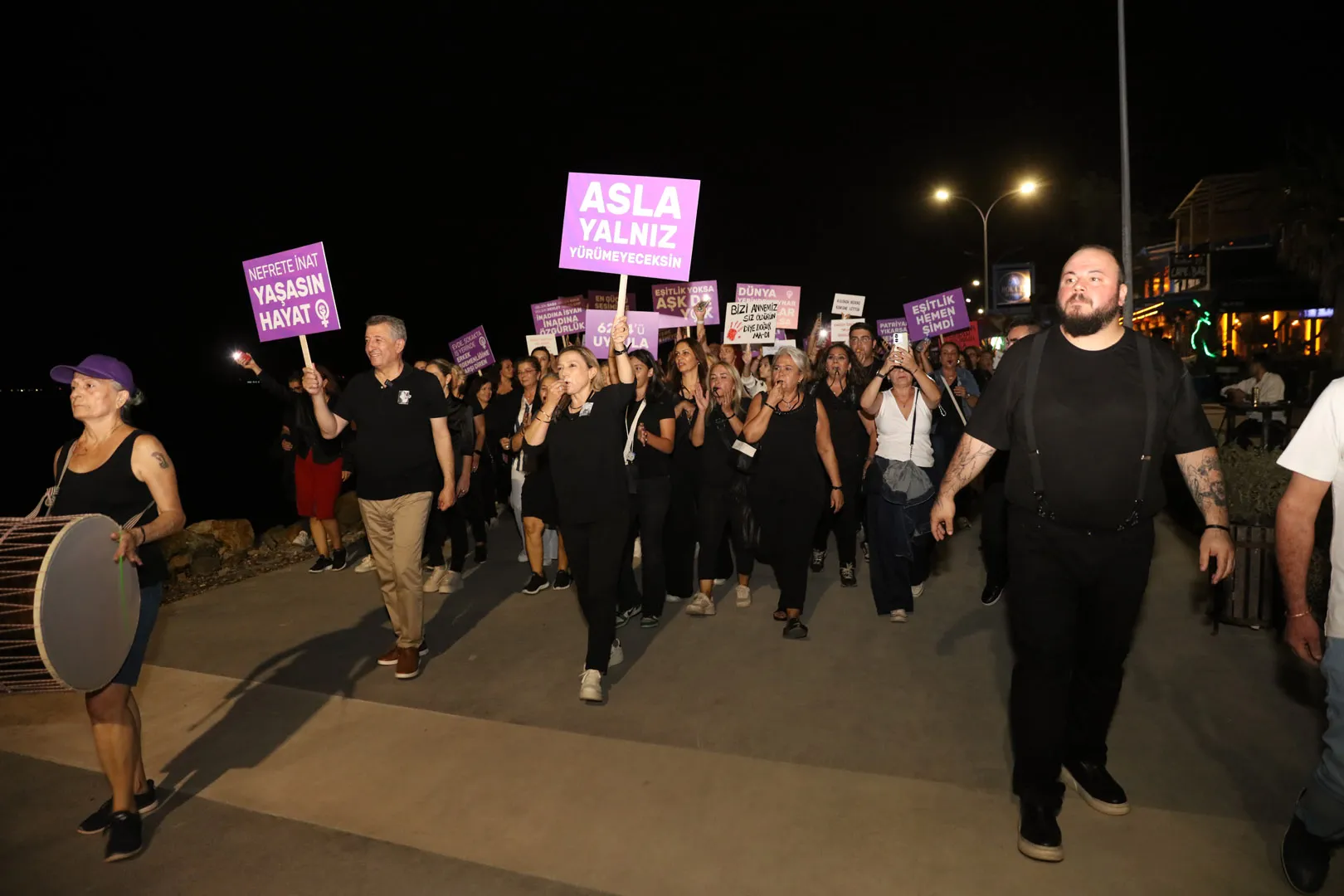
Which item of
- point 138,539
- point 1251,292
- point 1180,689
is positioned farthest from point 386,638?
point 1251,292

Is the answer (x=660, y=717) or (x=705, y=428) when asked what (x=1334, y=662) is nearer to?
(x=660, y=717)

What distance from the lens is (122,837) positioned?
378 cm

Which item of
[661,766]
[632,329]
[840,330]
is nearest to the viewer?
[661,766]

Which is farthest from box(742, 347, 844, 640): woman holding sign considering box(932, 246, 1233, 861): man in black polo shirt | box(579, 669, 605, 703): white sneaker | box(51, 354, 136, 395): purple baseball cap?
box(51, 354, 136, 395): purple baseball cap

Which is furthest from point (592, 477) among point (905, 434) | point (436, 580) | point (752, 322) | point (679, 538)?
point (752, 322)

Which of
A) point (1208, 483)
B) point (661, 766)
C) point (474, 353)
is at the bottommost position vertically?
point (661, 766)

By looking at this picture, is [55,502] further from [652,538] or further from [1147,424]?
[1147,424]

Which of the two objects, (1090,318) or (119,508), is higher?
(1090,318)

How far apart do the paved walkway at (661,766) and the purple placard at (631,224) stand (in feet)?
8.75

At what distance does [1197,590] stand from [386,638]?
20.0 feet

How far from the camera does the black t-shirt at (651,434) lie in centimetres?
663

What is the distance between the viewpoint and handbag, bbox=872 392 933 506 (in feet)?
21.7

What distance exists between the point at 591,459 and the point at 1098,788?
10.2ft

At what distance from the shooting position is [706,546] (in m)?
7.12
